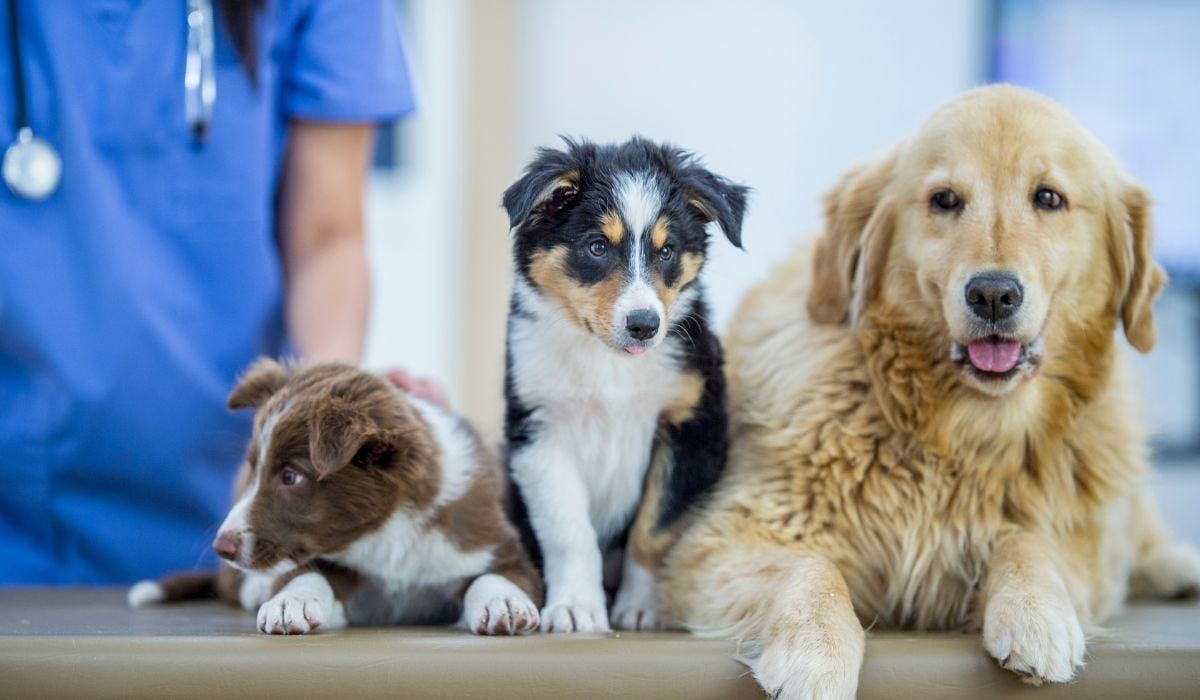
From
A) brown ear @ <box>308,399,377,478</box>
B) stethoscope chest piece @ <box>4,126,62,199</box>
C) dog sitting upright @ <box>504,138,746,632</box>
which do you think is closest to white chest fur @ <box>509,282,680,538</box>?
dog sitting upright @ <box>504,138,746,632</box>

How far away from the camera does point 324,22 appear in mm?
1632

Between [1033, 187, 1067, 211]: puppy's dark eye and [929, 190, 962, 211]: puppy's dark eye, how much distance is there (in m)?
0.08

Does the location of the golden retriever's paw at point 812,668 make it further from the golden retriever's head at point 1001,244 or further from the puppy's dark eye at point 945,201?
the puppy's dark eye at point 945,201

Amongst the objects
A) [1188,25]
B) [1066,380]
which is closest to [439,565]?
[1066,380]

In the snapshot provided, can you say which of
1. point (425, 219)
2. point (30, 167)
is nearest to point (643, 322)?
point (30, 167)

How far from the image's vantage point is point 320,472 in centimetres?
111

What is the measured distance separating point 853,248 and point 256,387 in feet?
2.43

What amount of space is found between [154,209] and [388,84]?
15.2 inches

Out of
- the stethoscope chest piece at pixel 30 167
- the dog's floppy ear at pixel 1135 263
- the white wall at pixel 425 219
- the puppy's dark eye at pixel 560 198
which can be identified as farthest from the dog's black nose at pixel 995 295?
the white wall at pixel 425 219

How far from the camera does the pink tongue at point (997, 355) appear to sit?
1255 mm

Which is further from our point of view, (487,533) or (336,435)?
(487,533)

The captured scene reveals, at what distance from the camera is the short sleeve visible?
1.63m

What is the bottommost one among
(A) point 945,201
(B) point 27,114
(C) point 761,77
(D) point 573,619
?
(D) point 573,619

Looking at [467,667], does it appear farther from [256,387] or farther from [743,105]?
[743,105]
